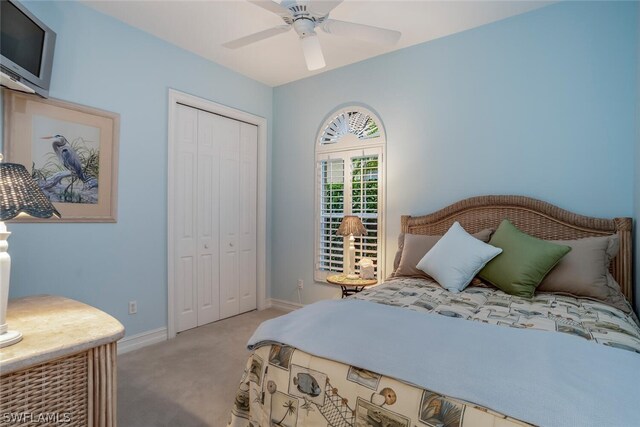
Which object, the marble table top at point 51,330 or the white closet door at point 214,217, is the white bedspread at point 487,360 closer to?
the marble table top at point 51,330

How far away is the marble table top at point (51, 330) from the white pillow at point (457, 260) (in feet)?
6.38

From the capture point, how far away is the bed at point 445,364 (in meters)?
0.98

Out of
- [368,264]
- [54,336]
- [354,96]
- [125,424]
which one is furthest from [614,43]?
[125,424]

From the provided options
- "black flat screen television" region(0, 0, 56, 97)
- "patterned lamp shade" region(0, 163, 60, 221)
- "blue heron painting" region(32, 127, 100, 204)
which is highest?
"black flat screen television" region(0, 0, 56, 97)

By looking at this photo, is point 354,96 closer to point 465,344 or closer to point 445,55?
point 445,55

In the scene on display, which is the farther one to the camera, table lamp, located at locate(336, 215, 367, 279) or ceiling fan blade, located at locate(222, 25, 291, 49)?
table lamp, located at locate(336, 215, 367, 279)

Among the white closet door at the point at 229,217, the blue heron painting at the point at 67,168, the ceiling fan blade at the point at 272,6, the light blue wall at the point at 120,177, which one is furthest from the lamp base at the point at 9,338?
the white closet door at the point at 229,217

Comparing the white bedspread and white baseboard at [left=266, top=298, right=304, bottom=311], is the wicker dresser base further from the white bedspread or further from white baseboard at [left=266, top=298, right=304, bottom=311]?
white baseboard at [left=266, top=298, right=304, bottom=311]

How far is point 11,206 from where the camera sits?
108cm

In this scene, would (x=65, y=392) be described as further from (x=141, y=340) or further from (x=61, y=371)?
(x=141, y=340)

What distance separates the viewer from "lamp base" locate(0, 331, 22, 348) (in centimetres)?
104

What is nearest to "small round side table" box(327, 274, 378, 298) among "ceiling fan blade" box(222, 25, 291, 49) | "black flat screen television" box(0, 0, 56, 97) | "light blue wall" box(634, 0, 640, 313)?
"light blue wall" box(634, 0, 640, 313)

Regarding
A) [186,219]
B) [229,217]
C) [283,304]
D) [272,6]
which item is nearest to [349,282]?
[283,304]

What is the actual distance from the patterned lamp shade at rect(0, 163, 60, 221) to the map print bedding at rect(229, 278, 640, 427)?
40.7 inches
